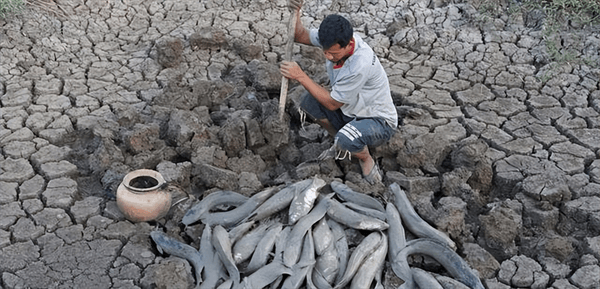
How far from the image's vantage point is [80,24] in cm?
710

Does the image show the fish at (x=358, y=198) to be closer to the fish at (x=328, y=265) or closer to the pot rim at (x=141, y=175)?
the fish at (x=328, y=265)

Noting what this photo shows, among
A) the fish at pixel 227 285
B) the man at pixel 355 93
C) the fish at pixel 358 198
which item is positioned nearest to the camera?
the fish at pixel 227 285

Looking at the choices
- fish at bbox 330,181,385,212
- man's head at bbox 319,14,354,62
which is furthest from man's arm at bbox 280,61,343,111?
fish at bbox 330,181,385,212

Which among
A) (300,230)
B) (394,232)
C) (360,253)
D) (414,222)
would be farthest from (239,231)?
(414,222)

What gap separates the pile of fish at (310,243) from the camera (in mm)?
3914

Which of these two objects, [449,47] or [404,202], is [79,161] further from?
[449,47]

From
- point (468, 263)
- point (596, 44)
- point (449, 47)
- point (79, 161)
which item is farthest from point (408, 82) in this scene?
point (79, 161)

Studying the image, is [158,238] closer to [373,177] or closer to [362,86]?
[373,177]

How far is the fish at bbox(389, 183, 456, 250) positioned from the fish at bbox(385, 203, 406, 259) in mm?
65

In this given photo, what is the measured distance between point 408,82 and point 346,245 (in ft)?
8.84

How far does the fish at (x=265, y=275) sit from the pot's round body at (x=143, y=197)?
3.05 ft

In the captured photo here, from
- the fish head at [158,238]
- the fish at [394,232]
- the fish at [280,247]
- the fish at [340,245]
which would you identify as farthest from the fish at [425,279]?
the fish head at [158,238]

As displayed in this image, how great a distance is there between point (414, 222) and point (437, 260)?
29 cm

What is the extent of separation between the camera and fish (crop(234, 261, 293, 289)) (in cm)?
383
